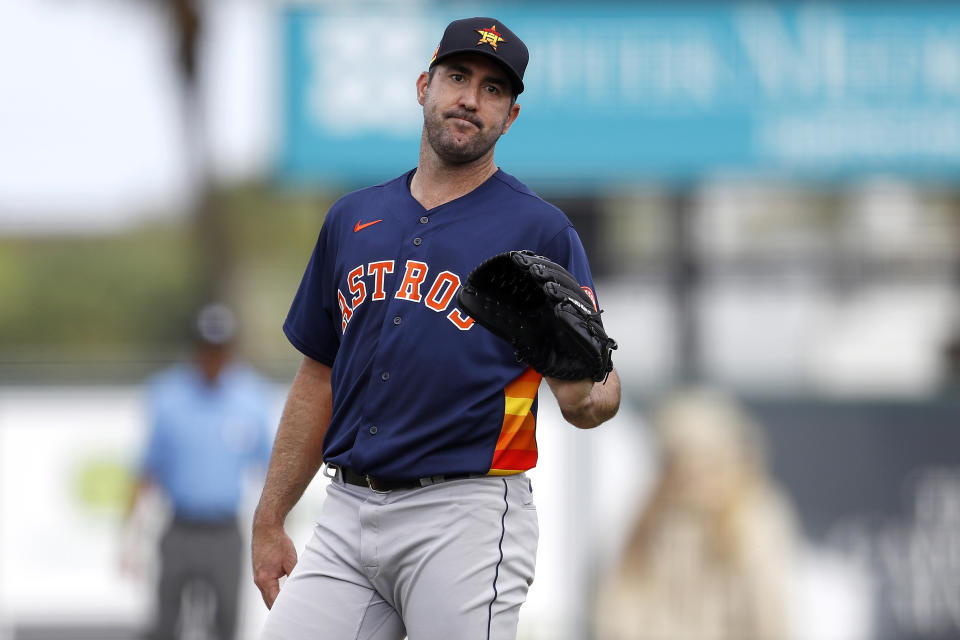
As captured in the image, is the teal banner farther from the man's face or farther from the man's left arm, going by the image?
the man's left arm

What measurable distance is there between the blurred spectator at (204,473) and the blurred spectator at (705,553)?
8.18ft

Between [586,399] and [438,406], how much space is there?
36cm

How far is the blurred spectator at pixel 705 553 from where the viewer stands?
348 inches

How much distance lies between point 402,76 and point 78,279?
101 feet

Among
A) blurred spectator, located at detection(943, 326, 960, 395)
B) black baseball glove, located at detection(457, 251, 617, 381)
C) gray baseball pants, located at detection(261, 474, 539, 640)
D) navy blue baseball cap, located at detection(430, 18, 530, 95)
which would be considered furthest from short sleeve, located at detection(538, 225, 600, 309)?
blurred spectator, located at detection(943, 326, 960, 395)

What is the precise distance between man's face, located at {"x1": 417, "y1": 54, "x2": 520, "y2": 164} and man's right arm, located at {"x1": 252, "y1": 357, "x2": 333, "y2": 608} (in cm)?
71

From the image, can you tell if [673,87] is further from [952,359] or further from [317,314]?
[317,314]

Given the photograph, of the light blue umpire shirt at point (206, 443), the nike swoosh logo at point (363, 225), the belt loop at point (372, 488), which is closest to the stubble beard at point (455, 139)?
the nike swoosh logo at point (363, 225)

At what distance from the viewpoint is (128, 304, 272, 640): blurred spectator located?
7930 mm

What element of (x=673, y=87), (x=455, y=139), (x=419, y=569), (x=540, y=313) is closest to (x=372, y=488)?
(x=419, y=569)

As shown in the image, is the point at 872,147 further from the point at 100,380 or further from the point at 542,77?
the point at 100,380

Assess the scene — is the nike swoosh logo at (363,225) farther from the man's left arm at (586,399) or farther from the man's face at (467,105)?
the man's left arm at (586,399)

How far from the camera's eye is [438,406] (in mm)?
3221

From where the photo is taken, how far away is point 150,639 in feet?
26.8
